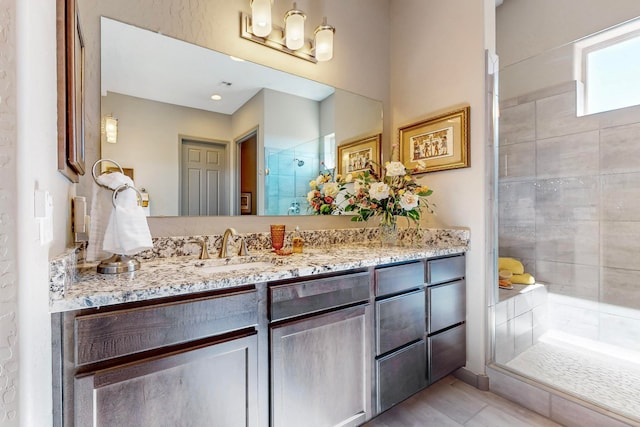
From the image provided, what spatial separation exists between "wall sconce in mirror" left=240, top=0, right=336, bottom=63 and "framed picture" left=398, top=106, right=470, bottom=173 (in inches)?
33.0

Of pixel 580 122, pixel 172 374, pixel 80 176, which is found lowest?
pixel 172 374

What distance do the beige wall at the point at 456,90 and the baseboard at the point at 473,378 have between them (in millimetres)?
34

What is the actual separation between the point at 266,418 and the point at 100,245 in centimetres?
91

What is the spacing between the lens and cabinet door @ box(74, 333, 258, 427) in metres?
0.81

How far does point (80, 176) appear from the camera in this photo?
1.28 meters

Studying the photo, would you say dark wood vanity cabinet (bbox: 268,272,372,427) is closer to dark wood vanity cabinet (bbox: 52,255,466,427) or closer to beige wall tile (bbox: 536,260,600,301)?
dark wood vanity cabinet (bbox: 52,255,466,427)

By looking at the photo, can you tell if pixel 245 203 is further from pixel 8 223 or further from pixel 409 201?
pixel 8 223

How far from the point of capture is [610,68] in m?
2.08

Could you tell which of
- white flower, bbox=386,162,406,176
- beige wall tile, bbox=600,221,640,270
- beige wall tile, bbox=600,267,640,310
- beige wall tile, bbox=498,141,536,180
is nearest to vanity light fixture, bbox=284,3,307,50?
white flower, bbox=386,162,406,176

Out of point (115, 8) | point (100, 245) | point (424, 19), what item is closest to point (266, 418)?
point (100, 245)

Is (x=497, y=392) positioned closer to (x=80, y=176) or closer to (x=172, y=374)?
(x=172, y=374)

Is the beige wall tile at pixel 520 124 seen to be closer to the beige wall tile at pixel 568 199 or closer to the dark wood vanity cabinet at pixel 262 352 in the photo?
the beige wall tile at pixel 568 199

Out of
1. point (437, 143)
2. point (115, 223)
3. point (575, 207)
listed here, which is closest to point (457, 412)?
point (437, 143)

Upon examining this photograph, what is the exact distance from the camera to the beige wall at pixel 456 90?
6.01 ft
